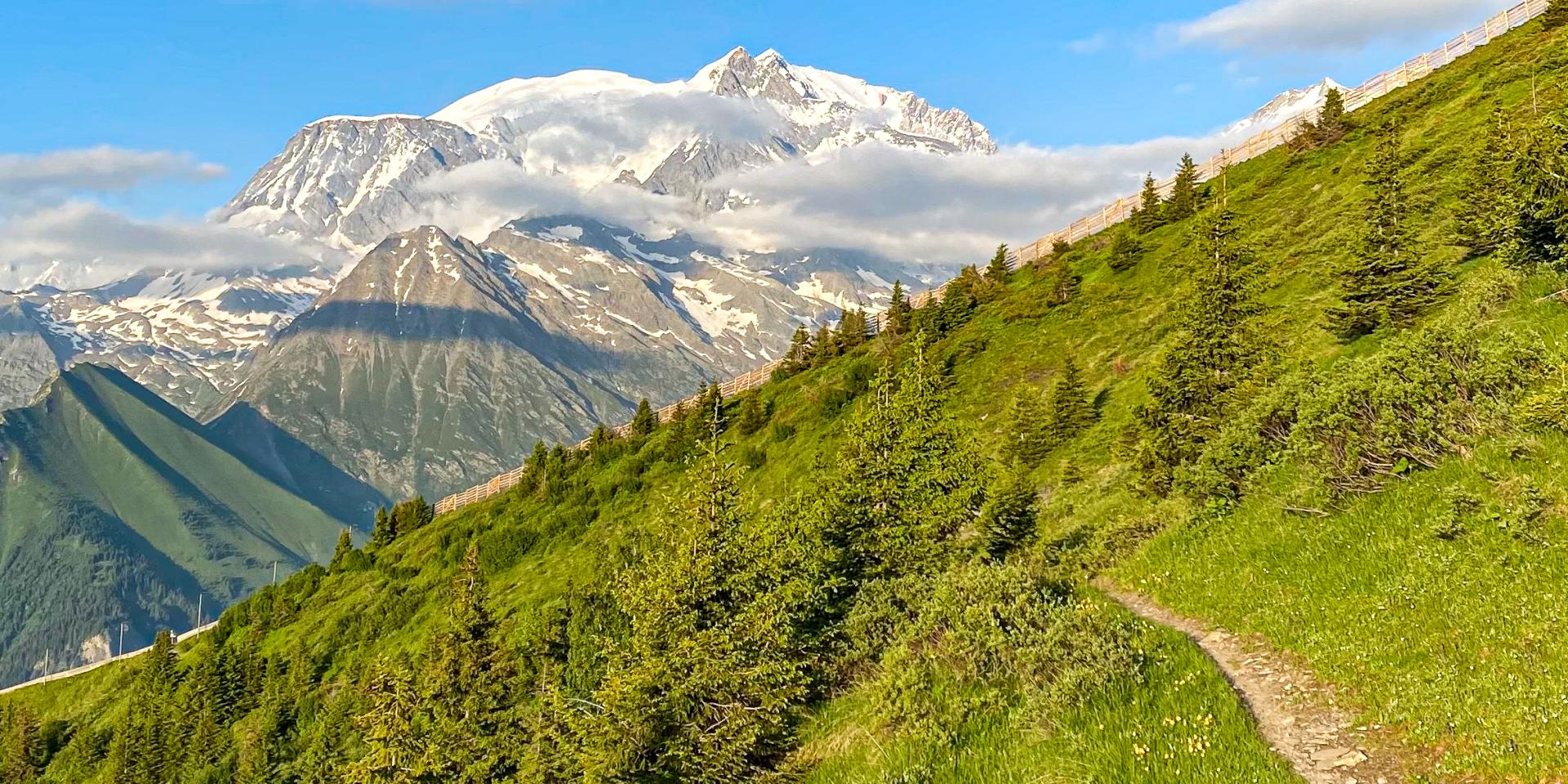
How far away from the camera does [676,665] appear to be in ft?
58.0

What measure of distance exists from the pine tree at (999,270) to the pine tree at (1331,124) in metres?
25.3

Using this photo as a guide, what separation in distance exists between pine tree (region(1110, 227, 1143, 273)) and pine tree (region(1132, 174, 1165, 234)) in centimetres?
463

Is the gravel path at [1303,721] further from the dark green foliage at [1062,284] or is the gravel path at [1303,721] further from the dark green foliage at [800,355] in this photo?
the dark green foliage at [800,355]

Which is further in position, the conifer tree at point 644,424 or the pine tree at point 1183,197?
the conifer tree at point 644,424

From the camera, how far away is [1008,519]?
2794cm

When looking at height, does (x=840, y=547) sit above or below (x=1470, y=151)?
below

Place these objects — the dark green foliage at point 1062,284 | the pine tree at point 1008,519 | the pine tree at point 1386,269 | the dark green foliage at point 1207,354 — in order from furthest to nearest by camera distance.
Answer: the dark green foliage at point 1062,284, the pine tree at point 1386,269, the dark green foliage at point 1207,354, the pine tree at point 1008,519

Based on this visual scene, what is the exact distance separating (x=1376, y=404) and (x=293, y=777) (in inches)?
2694

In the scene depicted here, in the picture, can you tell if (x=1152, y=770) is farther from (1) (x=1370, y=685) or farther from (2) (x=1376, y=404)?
(2) (x=1376, y=404)

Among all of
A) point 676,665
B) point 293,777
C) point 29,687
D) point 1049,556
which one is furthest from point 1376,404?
point 29,687

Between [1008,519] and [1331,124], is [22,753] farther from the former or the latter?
[1331,124]

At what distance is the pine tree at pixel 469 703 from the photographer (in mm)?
29875

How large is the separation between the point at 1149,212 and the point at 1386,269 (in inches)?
1605

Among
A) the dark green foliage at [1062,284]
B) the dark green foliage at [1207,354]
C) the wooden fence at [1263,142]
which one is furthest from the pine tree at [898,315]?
the dark green foliage at [1207,354]
